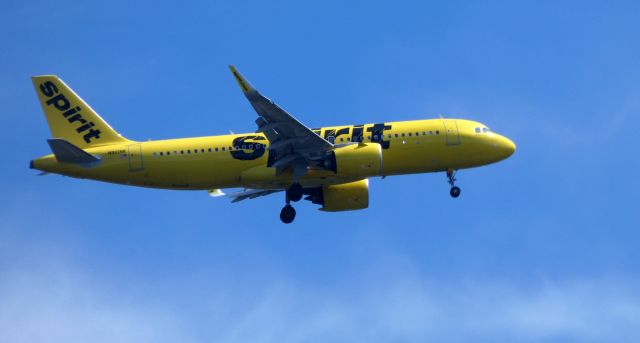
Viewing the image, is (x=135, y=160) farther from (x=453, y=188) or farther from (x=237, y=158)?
(x=453, y=188)

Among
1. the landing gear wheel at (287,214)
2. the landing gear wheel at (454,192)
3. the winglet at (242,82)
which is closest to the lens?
the winglet at (242,82)

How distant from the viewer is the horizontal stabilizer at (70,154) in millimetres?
68625

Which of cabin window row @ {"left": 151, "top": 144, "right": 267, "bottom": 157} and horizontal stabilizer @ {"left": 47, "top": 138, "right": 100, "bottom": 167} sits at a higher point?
cabin window row @ {"left": 151, "top": 144, "right": 267, "bottom": 157}

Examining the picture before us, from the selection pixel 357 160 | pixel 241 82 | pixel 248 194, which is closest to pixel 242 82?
pixel 241 82

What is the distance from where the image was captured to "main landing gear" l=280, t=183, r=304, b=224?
237 ft

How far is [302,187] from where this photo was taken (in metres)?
72.7

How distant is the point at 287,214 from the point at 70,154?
562 inches

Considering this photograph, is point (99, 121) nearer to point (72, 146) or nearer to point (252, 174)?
point (72, 146)

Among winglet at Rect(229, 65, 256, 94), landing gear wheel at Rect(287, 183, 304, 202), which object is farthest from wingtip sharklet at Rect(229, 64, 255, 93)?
landing gear wheel at Rect(287, 183, 304, 202)

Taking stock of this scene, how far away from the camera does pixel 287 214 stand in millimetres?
73000

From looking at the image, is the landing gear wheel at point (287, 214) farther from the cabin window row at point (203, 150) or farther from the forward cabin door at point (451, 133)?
the forward cabin door at point (451, 133)

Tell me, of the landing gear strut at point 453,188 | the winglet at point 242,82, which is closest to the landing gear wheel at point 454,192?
the landing gear strut at point 453,188

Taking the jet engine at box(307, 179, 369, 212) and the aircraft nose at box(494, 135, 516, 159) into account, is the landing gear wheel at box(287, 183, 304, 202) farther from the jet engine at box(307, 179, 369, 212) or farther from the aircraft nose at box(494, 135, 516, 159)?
the aircraft nose at box(494, 135, 516, 159)

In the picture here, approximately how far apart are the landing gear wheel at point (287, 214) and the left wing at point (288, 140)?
3.33 metres
